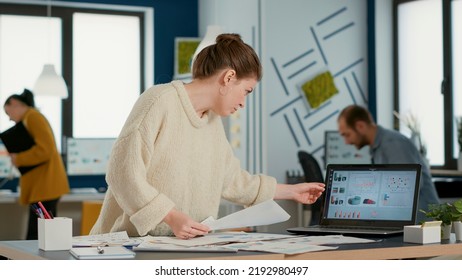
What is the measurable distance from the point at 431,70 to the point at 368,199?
5.44 m

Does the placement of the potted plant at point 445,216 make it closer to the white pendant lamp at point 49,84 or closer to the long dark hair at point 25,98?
the long dark hair at point 25,98

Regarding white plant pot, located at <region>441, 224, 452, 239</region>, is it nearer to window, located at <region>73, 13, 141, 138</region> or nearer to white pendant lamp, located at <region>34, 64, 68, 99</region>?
white pendant lamp, located at <region>34, 64, 68, 99</region>

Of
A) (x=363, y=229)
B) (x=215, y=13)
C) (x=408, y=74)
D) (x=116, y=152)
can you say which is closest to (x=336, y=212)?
(x=363, y=229)

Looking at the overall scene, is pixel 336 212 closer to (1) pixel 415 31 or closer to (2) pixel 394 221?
(2) pixel 394 221

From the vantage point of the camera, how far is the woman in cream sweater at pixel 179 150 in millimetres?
2607

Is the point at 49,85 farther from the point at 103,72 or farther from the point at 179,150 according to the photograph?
the point at 179,150

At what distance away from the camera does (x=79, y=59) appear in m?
8.17

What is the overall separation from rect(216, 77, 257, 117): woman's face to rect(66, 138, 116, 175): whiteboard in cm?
501

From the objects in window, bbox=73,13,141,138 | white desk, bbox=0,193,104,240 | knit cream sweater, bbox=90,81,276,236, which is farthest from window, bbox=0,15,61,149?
knit cream sweater, bbox=90,81,276,236

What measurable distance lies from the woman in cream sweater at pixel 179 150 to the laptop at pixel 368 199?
38 cm

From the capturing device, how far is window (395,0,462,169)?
796cm

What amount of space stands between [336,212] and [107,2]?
559 centimetres

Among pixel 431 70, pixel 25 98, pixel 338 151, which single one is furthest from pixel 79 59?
pixel 431 70

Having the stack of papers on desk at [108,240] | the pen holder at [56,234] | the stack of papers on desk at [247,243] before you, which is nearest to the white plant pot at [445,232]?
the stack of papers on desk at [247,243]
